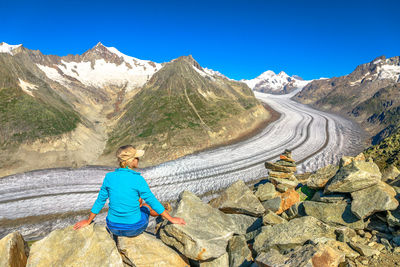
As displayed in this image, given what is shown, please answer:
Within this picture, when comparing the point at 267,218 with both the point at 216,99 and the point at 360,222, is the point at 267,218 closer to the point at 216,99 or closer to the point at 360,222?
the point at 360,222

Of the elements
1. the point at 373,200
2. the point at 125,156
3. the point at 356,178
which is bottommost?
the point at 373,200

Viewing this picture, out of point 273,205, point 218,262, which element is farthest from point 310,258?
point 273,205

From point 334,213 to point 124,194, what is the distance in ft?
27.3

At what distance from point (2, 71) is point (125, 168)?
62.1 m

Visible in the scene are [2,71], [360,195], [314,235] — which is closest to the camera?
[314,235]

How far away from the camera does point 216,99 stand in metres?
63.3

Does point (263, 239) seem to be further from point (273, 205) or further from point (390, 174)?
point (390, 174)

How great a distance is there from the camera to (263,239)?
713 cm

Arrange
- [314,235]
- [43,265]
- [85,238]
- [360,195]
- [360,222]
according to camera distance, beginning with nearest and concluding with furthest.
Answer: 1. [43,265]
2. [85,238]
3. [314,235]
4. [360,222]
5. [360,195]

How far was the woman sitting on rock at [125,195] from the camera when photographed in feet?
17.6

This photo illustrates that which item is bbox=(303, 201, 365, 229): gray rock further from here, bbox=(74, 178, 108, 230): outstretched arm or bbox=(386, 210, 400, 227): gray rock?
bbox=(74, 178, 108, 230): outstretched arm

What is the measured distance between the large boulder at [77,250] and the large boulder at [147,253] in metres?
0.27

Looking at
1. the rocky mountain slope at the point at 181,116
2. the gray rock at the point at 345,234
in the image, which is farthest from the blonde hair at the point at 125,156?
the rocky mountain slope at the point at 181,116

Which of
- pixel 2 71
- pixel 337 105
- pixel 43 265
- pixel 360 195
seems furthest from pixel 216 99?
pixel 337 105
